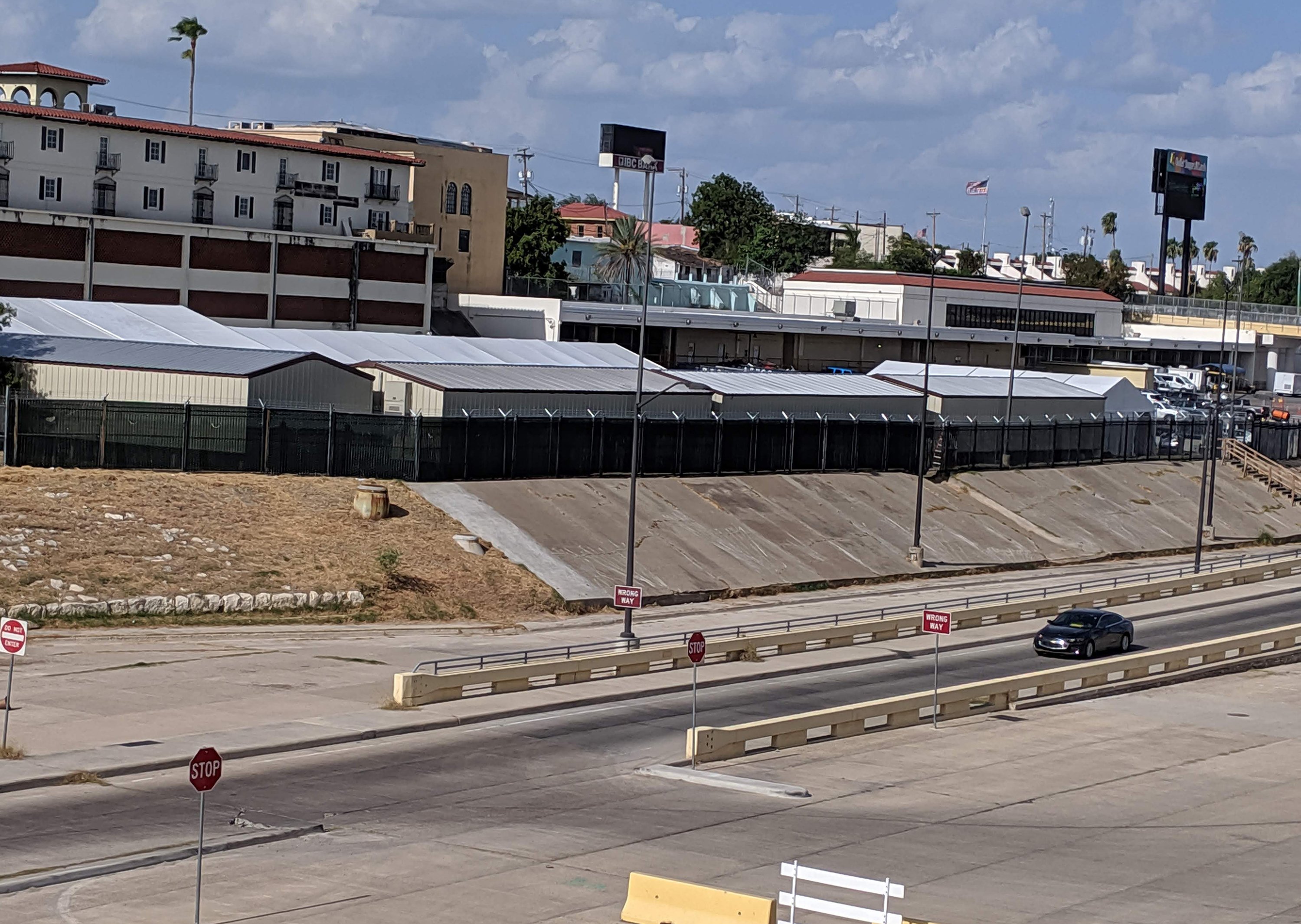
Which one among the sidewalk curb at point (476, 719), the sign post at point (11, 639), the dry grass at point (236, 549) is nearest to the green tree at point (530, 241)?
the dry grass at point (236, 549)

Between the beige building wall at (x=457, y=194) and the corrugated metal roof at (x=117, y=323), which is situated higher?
the beige building wall at (x=457, y=194)

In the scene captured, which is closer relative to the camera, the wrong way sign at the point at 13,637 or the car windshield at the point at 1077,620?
the wrong way sign at the point at 13,637

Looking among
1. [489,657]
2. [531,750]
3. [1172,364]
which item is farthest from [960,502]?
[1172,364]

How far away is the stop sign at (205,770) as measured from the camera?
18.4 m

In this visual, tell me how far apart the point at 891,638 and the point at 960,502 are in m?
25.5

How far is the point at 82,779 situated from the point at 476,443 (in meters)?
31.7

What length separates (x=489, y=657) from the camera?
129 ft

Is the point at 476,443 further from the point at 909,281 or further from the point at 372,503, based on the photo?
the point at 909,281

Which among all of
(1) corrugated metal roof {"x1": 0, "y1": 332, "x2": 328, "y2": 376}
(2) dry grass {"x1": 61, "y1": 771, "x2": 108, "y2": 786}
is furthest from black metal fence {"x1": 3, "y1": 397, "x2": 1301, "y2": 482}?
(2) dry grass {"x1": 61, "y1": 771, "x2": 108, "y2": 786}

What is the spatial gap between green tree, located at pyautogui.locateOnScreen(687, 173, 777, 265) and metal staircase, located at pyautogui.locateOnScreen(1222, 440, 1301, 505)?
98031mm

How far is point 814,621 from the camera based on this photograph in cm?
4828

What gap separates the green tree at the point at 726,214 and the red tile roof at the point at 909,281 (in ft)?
167

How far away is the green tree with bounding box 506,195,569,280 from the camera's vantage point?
129875 mm

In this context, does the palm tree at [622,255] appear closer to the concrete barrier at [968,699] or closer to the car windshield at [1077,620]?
the car windshield at [1077,620]
